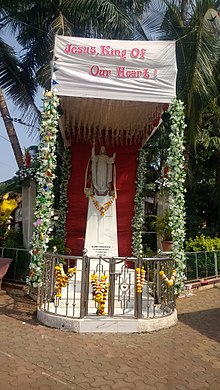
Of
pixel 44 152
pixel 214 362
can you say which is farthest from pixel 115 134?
pixel 214 362

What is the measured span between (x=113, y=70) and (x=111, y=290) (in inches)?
155

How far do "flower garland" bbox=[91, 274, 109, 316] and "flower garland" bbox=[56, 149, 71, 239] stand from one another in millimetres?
4822

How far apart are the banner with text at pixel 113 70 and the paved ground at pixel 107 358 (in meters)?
4.13

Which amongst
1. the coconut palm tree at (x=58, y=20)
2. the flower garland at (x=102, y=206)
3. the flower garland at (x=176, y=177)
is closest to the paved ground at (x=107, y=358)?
the flower garland at (x=176, y=177)

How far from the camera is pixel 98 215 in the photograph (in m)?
9.55

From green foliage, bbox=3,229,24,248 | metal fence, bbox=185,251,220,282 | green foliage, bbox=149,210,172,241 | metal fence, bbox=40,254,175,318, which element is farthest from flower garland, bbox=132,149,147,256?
metal fence, bbox=40,254,175,318

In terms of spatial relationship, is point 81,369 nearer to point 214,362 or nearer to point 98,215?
point 214,362

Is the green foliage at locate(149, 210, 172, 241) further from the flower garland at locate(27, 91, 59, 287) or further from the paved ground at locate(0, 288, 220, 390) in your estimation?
the flower garland at locate(27, 91, 59, 287)

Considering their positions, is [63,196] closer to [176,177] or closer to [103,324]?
[176,177]

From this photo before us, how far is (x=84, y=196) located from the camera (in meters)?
10.7

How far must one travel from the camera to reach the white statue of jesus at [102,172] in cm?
984

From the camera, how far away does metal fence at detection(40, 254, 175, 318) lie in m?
5.98

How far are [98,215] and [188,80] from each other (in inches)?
163

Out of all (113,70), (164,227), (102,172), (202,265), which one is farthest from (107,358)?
(202,265)
